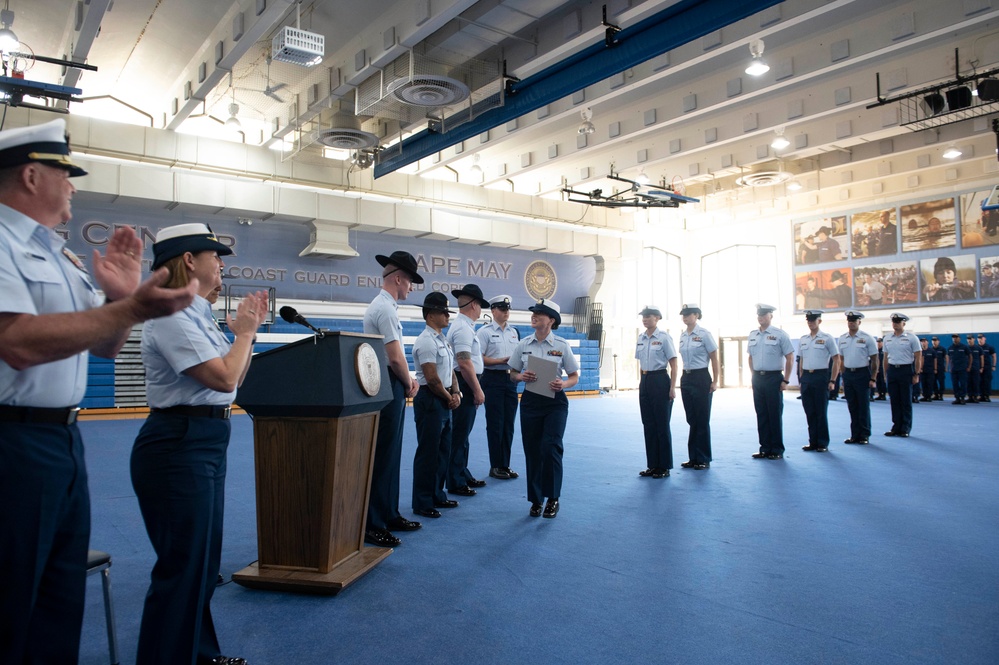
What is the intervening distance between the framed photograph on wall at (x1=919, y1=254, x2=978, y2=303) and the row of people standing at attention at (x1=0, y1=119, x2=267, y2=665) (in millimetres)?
19780

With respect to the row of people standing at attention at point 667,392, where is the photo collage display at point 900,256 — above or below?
above

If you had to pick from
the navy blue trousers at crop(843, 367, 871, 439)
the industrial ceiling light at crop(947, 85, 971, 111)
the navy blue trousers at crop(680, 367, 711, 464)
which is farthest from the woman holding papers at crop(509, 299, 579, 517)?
the industrial ceiling light at crop(947, 85, 971, 111)

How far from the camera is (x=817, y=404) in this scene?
780cm

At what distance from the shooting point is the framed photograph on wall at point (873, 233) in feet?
58.9

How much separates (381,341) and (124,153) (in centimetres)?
1096

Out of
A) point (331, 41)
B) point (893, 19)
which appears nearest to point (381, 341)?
point (331, 41)

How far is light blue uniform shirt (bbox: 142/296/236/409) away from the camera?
1.93 m

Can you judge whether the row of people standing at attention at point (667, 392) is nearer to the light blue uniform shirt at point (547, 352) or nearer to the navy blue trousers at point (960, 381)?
the light blue uniform shirt at point (547, 352)

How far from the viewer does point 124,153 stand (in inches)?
468

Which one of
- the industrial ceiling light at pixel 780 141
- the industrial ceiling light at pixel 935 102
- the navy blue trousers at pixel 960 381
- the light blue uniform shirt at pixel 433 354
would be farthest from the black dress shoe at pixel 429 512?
the navy blue trousers at pixel 960 381

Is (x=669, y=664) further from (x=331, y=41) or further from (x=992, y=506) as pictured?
(x=331, y=41)

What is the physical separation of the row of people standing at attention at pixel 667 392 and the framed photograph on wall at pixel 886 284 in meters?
14.1

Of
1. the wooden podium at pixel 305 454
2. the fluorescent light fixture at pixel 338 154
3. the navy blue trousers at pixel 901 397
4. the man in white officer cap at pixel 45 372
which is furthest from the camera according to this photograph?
the fluorescent light fixture at pixel 338 154

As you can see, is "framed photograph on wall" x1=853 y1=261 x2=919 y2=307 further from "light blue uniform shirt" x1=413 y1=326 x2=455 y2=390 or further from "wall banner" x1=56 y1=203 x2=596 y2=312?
"light blue uniform shirt" x1=413 y1=326 x2=455 y2=390
